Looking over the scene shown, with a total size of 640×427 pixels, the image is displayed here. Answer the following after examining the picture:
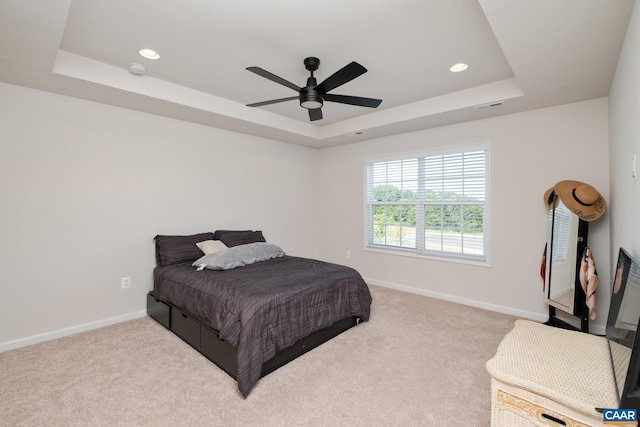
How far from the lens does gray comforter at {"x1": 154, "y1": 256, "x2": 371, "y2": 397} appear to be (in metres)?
2.22

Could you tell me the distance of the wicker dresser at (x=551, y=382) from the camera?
1210 millimetres

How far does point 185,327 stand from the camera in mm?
2850

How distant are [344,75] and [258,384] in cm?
233

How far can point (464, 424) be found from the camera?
1.82 m

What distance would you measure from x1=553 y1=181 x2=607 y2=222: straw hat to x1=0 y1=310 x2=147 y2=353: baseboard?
182 inches

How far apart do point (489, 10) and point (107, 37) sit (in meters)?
2.66

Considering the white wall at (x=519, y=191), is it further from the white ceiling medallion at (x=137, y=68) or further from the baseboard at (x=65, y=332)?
the baseboard at (x=65, y=332)

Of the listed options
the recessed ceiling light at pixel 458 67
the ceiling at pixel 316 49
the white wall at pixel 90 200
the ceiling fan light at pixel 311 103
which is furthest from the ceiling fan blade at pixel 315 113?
the white wall at pixel 90 200

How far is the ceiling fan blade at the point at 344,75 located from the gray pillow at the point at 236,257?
196 cm

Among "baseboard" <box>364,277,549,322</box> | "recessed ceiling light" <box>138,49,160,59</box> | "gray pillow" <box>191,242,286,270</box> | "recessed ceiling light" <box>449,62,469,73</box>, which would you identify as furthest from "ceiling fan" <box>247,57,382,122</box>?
"baseboard" <box>364,277,549,322</box>

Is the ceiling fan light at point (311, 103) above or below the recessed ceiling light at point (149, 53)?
below

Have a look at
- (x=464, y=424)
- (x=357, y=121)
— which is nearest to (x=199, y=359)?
(x=464, y=424)

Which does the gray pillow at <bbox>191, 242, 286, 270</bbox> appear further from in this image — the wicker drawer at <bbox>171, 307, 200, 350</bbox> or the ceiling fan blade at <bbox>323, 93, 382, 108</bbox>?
the ceiling fan blade at <bbox>323, 93, 382, 108</bbox>

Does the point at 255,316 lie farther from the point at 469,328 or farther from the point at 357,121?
the point at 357,121
